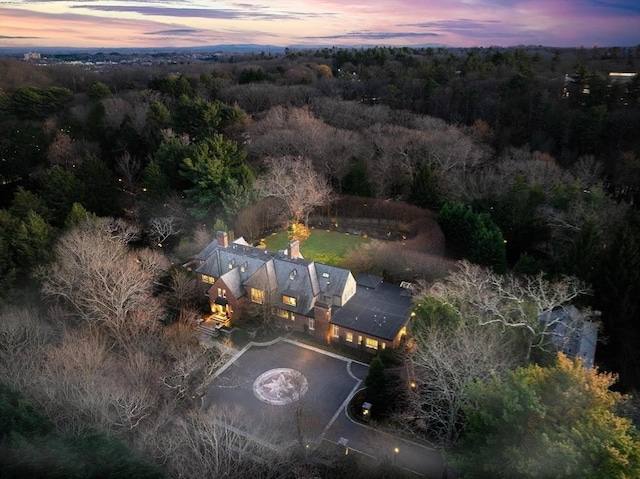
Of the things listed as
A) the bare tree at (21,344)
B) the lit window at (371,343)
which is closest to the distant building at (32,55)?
the bare tree at (21,344)

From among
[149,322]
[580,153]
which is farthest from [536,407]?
[580,153]

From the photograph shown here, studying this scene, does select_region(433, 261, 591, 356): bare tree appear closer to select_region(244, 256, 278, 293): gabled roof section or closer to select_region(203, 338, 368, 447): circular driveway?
select_region(203, 338, 368, 447): circular driveway

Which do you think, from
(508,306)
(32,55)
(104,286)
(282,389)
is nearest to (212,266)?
(104,286)

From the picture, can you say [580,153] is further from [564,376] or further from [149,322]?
[149,322]

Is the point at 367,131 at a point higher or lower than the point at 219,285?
higher

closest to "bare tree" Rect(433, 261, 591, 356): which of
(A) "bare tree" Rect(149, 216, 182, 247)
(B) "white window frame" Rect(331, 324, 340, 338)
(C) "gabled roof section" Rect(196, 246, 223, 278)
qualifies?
(B) "white window frame" Rect(331, 324, 340, 338)

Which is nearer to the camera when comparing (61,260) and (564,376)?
(564,376)

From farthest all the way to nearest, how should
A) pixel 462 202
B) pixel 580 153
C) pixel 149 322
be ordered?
pixel 580 153 → pixel 462 202 → pixel 149 322
